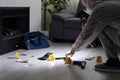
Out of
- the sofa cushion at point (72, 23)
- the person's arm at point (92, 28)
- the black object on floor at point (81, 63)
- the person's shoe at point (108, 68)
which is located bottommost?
the black object on floor at point (81, 63)

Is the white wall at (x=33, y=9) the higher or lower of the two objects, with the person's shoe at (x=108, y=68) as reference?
higher

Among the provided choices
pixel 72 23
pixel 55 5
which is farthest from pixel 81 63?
pixel 55 5

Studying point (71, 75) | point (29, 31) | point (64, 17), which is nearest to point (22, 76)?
point (71, 75)

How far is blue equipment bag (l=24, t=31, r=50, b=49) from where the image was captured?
4.01 meters

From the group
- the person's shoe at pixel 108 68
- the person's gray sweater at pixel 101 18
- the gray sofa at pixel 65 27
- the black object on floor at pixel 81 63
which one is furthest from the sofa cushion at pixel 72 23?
the person's gray sweater at pixel 101 18

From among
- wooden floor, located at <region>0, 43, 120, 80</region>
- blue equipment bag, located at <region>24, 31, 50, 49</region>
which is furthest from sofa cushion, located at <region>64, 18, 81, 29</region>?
wooden floor, located at <region>0, 43, 120, 80</region>

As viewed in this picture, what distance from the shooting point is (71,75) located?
2.54m

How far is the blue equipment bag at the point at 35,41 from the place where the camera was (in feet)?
13.2

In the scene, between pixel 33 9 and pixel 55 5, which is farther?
pixel 55 5

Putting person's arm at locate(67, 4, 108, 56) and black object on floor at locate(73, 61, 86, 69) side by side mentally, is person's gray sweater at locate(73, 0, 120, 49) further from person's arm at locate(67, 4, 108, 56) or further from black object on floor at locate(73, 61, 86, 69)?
black object on floor at locate(73, 61, 86, 69)

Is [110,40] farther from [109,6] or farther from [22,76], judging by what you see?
[22,76]

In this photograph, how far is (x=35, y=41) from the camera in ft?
13.4

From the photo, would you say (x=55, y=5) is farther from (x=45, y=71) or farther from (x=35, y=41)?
(x=45, y=71)

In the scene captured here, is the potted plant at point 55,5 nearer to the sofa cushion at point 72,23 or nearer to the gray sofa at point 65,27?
the gray sofa at point 65,27
